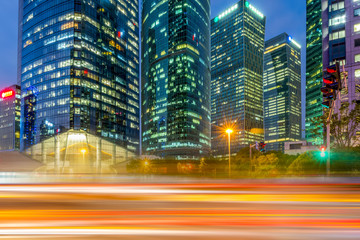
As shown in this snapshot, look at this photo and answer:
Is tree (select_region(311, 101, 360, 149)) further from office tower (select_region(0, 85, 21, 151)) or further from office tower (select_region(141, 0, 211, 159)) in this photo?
office tower (select_region(0, 85, 21, 151))

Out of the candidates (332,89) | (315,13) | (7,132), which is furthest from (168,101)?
(332,89)

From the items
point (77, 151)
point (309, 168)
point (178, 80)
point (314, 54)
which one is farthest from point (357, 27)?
point (178, 80)

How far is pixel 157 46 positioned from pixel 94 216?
181752mm

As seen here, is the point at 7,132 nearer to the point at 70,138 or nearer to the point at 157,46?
the point at 157,46

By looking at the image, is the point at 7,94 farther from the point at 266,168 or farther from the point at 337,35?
the point at 266,168

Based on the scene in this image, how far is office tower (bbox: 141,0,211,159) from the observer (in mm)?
164250

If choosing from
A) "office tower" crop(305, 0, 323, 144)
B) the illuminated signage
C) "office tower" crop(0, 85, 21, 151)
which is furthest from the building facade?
"office tower" crop(0, 85, 21, 151)

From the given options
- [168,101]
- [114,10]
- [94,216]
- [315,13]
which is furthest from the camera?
[168,101]

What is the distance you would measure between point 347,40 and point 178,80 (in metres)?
107

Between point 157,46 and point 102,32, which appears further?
point 157,46

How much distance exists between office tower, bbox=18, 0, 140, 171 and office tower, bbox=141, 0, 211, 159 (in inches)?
1722

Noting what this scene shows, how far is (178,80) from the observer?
167375mm

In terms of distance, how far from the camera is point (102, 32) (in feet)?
390

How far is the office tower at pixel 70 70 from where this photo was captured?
105m
